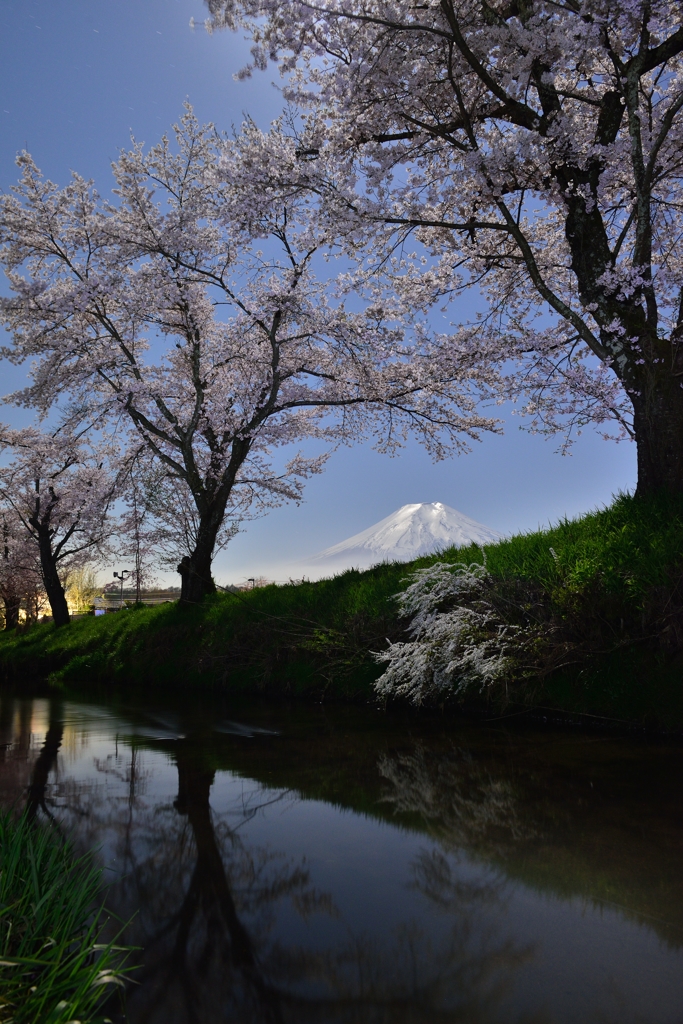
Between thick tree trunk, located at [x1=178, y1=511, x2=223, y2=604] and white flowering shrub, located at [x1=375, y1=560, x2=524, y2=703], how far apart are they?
946 cm

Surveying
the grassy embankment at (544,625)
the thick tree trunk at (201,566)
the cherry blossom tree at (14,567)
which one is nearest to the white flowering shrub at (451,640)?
the grassy embankment at (544,625)

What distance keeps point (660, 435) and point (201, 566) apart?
11.9 m

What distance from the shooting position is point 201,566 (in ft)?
55.4

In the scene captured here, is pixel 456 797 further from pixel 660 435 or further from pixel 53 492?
pixel 53 492

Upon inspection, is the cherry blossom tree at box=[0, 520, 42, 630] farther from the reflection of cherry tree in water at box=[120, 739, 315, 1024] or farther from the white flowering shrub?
the reflection of cherry tree in water at box=[120, 739, 315, 1024]

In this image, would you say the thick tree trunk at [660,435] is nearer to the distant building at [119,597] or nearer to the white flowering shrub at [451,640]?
the white flowering shrub at [451,640]

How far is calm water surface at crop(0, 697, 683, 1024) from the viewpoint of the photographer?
2.30 meters

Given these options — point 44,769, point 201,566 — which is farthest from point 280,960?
point 201,566

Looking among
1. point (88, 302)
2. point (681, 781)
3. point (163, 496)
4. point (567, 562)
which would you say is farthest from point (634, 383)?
point (163, 496)

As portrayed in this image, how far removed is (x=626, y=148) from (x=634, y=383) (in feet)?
12.5

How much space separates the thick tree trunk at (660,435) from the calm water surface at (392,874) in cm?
386

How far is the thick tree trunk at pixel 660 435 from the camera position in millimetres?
8297

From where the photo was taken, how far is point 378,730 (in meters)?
7.20

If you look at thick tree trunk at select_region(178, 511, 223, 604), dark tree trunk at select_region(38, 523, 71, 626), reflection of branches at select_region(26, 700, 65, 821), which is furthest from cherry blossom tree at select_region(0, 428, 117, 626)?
reflection of branches at select_region(26, 700, 65, 821)
